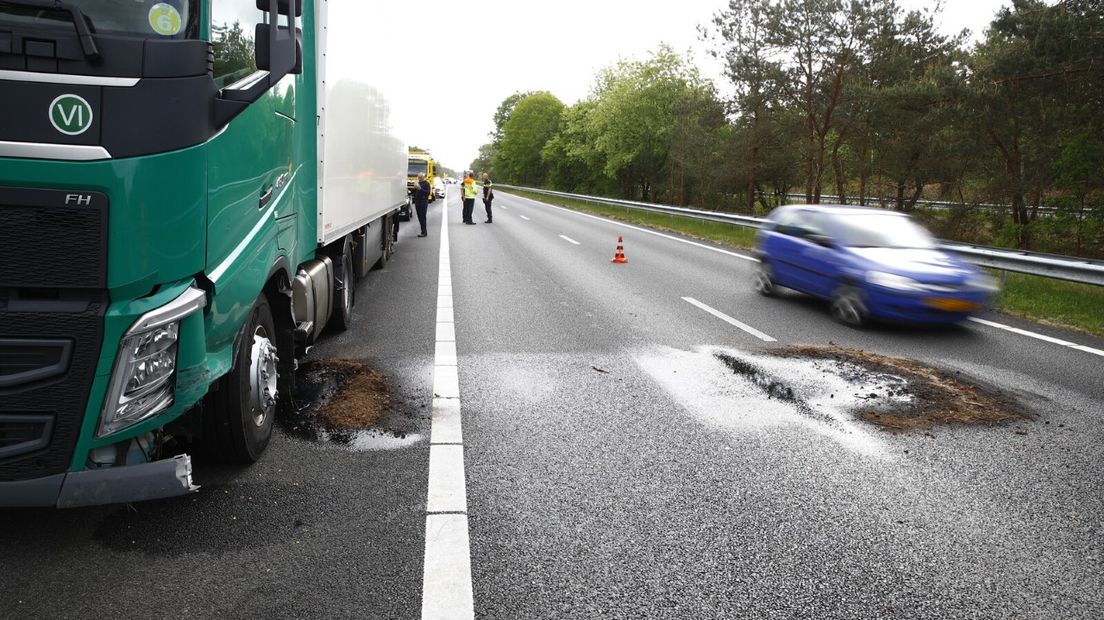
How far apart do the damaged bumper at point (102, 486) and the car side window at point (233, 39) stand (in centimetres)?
167

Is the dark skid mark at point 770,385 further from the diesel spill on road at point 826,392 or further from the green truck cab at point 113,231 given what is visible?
the green truck cab at point 113,231

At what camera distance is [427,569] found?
302cm

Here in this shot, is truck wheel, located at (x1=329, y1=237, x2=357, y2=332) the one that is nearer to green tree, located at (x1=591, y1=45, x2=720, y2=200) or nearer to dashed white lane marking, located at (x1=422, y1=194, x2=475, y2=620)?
dashed white lane marking, located at (x1=422, y1=194, x2=475, y2=620)

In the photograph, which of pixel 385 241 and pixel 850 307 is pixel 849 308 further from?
pixel 385 241

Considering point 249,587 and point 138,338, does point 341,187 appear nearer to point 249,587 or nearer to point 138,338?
point 138,338

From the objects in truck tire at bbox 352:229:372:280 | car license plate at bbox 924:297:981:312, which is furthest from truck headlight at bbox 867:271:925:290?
truck tire at bbox 352:229:372:280

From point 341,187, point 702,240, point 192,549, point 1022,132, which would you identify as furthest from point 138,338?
point 1022,132

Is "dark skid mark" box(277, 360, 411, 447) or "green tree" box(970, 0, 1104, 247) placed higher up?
"green tree" box(970, 0, 1104, 247)

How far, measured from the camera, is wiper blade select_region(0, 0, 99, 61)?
9.12 feet

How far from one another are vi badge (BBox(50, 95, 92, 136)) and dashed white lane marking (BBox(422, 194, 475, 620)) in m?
2.13

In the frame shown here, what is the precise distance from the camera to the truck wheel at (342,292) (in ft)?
24.6

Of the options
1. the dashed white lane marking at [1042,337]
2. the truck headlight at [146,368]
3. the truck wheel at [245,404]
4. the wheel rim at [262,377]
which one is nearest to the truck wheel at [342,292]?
the wheel rim at [262,377]

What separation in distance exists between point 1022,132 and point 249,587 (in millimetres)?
→ 26504

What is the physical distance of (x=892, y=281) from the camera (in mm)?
8258
